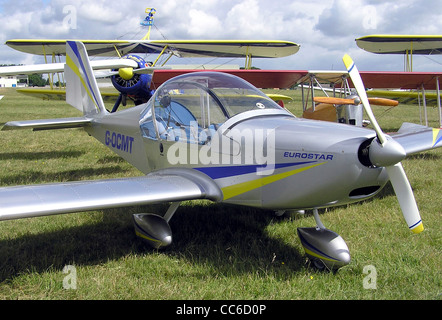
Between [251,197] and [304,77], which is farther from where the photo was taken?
[304,77]

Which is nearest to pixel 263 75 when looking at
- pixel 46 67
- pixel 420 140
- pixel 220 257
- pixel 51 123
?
pixel 46 67

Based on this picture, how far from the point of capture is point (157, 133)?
4820 millimetres

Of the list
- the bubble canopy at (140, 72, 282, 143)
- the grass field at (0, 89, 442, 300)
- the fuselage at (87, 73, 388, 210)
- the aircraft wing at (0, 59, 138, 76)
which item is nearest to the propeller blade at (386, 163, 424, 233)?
the fuselage at (87, 73, 388, 210)

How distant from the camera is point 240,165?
3744 millimetres

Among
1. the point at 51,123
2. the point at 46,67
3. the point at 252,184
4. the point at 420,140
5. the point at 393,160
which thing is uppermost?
the point at 46,67

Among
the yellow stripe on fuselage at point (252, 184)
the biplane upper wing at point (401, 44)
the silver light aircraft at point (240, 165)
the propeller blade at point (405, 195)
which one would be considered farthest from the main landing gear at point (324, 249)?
the biplane upper wing at point (401, 44)

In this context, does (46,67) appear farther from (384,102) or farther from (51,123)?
(384,102)

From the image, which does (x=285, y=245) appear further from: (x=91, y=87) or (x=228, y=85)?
(x=91, y=87)

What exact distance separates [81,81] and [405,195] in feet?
21.2

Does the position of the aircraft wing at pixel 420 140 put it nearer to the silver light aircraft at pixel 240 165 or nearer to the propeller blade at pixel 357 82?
the silver light aircraft at pixel 240 165

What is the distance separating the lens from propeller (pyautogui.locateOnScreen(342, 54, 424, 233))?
9.84 ft

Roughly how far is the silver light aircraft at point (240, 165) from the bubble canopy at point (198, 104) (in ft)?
0.04
